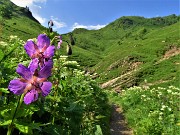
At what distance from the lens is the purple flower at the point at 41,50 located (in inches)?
74.4

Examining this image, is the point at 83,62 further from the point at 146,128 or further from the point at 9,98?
the point at 9,98

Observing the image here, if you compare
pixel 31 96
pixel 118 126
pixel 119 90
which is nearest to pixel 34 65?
pixel 31 96

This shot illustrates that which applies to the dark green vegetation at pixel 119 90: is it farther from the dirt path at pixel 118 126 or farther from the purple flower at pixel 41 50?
the purple flower at pixel 41 50

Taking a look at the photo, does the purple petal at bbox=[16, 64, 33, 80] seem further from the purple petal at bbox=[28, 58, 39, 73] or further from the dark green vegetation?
the dark green vegetation

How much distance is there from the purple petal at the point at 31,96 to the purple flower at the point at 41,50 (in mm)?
196

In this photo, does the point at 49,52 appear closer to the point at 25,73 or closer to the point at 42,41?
the point at 42,41

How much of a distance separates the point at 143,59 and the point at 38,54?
60.2 metres

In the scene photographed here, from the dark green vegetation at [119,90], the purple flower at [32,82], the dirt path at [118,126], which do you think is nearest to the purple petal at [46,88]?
the purple flower at [32,82]

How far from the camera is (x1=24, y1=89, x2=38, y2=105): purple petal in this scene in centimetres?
169

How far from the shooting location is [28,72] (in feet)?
5.76

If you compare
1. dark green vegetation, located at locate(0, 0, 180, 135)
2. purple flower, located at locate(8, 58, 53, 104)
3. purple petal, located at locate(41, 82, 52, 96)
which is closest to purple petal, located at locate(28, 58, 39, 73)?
purple flower, located at locate(8, 58, 53, 104)

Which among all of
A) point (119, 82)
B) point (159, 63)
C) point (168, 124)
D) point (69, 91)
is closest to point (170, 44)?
point (159, 63)

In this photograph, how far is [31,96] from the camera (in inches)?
67.2

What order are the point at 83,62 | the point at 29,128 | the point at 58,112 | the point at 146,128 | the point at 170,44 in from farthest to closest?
the point at 83,62 < the point at 170,44 < the point at 146,128 < the point at 58,112 < the point at 29,128
